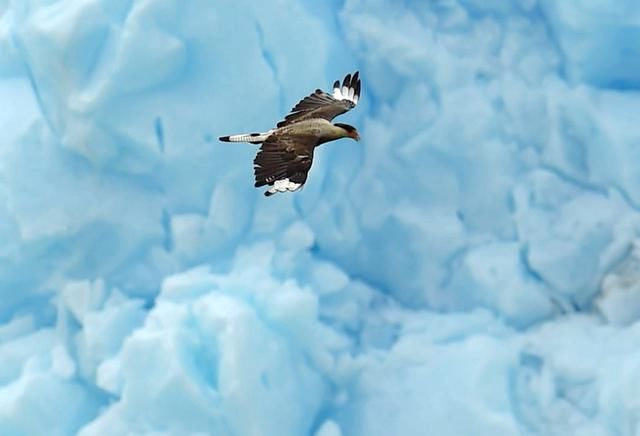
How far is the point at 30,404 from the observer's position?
4.78 m

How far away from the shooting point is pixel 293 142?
3686mm

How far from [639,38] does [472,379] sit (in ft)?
5.17

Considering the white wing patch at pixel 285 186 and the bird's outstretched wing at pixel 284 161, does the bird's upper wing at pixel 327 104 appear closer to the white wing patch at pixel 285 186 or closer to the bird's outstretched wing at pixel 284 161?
the bird's outstretched wing at pixel 284 161

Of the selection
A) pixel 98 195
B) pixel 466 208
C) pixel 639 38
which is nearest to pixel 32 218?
pixel 98 195

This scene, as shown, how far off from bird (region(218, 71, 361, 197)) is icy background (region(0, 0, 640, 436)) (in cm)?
101

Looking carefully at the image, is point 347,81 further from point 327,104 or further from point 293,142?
point 293,142

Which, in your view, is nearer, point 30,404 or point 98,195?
point 30,404

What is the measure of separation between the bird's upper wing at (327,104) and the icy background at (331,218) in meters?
0.89

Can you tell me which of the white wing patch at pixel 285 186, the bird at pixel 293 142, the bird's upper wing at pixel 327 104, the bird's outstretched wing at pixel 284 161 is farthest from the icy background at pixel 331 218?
the white wing patch at pixel 285 186

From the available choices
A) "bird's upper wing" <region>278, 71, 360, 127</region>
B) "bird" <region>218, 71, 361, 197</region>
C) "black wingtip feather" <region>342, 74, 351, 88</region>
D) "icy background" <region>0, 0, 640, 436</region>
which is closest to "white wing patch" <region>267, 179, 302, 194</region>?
"bird" <region>218, 71, 361, 197</region>

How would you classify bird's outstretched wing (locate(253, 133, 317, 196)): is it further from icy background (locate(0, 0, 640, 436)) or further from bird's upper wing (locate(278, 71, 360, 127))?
icy background (locate(0, 0, 640, 436))

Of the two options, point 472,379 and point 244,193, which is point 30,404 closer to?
point 244,193

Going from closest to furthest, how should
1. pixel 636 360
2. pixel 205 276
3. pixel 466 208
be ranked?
pixel 636 360 → pixel 205 276 → pixel 466 208

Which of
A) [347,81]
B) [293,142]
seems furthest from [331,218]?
[293,142]
